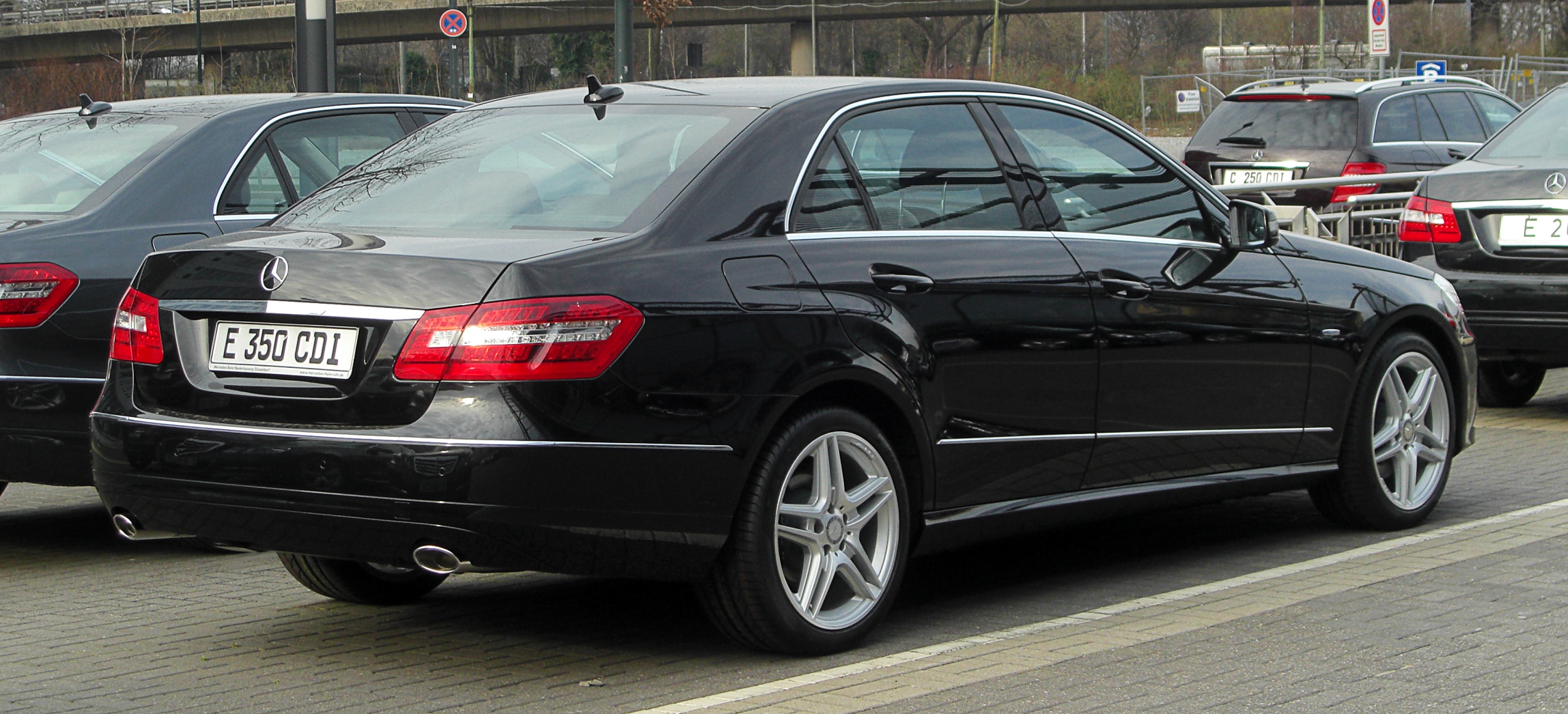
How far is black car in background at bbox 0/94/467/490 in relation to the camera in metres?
6.27

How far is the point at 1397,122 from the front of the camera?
586 inches

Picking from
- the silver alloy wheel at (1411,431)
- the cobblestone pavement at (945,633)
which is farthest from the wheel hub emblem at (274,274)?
the silver alloy wheel at (1411,431)

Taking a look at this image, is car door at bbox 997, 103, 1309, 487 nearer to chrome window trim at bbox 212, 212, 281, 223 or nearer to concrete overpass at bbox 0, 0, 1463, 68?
chrome window trim at bbox 212, 212, 281, 223

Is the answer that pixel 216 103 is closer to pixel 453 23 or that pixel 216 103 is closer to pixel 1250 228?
pixel 1250 228

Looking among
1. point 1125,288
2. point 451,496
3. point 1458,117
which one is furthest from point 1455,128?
point 451,496

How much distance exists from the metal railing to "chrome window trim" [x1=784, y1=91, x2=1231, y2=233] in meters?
6.33

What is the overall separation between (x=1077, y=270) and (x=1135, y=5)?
81.9 metres

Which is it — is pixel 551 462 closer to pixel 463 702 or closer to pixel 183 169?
pixel 463 702

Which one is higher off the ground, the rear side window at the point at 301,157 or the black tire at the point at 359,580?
the rear side window at the point at 301,157

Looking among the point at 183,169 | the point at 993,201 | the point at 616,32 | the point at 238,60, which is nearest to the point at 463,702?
the point at 993,201

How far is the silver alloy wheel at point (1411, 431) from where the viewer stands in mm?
6738

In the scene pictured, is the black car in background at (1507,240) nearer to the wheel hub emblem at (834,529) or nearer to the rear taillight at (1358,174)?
the rear taillight at (1358,174)

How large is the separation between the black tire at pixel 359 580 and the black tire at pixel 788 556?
1252 mm

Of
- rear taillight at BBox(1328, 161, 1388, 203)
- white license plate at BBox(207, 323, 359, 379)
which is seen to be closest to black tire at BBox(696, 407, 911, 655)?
white license plate at BBox(207, 323, 359, 379)
